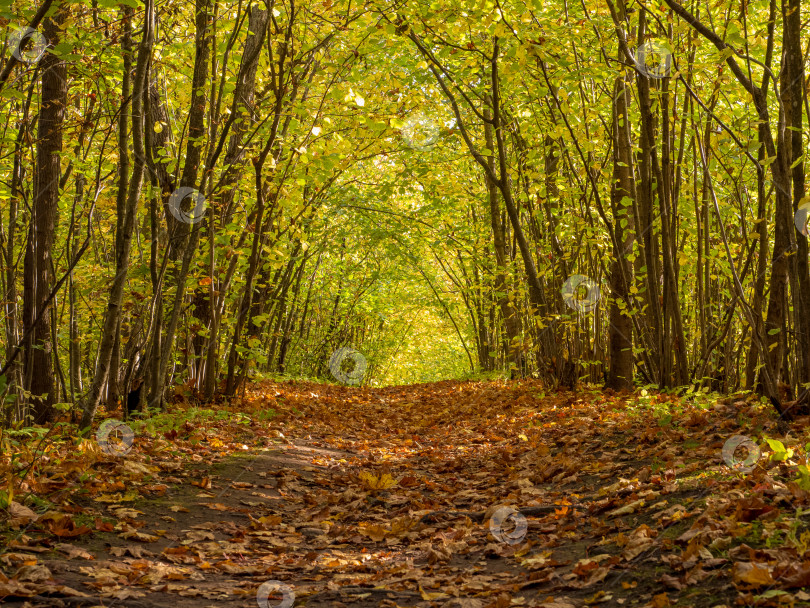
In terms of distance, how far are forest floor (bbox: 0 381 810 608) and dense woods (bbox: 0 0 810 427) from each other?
3.05ft

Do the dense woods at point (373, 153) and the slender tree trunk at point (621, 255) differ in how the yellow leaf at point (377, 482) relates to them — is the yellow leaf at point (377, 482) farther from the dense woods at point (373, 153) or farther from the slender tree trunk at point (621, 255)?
the slender tree trunk at point (621, 255)

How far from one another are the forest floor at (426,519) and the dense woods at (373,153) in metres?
0.93

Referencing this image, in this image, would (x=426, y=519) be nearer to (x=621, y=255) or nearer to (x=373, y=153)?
(x=621, y=255)

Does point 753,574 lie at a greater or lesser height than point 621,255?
lesser

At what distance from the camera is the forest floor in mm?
2650

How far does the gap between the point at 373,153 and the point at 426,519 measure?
7251 mm

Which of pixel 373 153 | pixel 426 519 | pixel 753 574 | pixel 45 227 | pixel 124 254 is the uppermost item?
pixel 373 153

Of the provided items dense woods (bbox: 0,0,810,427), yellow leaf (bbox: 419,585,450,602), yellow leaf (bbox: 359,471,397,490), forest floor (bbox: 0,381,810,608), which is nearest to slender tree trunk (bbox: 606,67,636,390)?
dense woods (bbox: 0,0,810,427)

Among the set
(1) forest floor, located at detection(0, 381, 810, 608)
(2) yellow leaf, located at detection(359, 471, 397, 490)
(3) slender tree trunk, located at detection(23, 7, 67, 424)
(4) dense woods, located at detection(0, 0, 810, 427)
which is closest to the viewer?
(1) forest floor, located at detection(0, 381, 810, 608)

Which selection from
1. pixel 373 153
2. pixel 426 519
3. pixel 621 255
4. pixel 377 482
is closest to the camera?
pixel 426 519

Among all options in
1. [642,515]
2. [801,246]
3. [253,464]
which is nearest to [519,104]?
[801,246]

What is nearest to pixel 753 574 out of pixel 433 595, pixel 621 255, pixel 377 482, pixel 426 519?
pixel 433 595

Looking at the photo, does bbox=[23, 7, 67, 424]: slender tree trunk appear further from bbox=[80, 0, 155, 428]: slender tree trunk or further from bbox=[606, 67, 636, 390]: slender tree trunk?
bbox=[606, 67, 636, 390]: slender tree trunk

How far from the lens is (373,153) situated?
10383 mm
